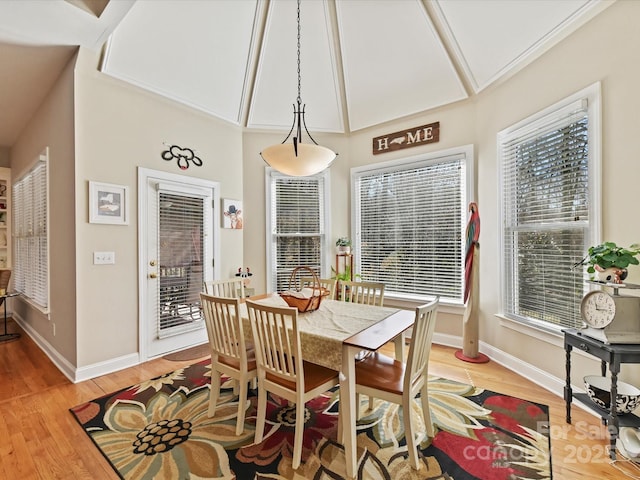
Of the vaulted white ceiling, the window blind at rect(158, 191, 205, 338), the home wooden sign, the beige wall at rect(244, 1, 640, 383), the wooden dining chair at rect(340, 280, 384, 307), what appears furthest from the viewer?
the home wooden sign

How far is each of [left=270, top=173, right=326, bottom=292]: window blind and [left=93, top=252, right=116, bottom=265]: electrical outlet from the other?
197cm

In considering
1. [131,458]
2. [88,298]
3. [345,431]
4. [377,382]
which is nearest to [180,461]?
[131,458]

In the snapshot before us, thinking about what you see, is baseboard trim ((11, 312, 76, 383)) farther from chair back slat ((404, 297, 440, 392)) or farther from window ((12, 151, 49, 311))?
chair back slat ((404, 297, 440, 392))

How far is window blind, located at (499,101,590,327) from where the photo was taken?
244cm

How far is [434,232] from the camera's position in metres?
3.85

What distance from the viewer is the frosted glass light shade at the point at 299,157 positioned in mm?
2208

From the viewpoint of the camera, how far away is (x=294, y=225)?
176 inches

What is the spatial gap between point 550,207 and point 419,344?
203 cm

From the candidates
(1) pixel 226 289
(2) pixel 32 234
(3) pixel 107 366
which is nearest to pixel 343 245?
(1) pixel 226 289

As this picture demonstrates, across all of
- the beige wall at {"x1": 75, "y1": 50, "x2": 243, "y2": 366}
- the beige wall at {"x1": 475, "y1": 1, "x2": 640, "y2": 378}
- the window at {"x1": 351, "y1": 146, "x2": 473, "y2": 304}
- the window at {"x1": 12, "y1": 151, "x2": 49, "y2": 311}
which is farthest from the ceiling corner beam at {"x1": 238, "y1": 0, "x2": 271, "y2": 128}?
the beige wall at {"x1": 475, "y1": 1, "x2": 640, "y2": 378}

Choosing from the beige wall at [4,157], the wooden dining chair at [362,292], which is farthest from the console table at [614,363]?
the beige wall at [4,157]

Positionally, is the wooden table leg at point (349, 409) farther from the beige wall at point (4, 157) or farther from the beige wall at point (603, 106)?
the beige wall at point (4, 157)

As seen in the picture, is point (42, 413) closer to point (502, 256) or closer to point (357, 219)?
point (357, 219)

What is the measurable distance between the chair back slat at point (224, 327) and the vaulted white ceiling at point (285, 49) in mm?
2483
